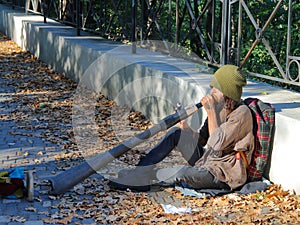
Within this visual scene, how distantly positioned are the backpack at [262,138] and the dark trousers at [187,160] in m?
0.28

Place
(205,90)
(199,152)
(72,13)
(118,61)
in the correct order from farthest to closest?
(72,13), (118,61), (205,90), (199,152)

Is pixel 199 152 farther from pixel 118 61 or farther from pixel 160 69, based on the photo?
pixel 118 61

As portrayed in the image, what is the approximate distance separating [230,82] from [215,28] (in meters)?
2.52

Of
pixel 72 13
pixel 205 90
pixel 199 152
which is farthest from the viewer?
pixel 72 13

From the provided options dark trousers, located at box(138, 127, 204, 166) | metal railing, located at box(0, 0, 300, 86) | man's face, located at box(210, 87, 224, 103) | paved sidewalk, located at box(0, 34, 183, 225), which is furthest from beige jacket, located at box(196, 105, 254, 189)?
metal railing, located at box(0, 0, 300, 86)

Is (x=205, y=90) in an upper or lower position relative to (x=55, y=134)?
upper

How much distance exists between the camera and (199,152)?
5.89 meters

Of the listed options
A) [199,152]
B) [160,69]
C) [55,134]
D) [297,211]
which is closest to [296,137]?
[297,211]

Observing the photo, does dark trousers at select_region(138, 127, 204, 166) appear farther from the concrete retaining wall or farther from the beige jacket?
the concrete retaining wall

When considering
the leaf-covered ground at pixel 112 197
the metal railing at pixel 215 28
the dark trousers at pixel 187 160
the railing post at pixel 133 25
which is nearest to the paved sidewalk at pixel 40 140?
the leaf-covered ground at pixel 112 197

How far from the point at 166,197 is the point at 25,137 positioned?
2.50 meters

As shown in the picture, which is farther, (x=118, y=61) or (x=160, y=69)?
(x=118, y=61)

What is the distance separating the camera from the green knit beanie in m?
5.39

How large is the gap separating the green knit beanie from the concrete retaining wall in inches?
15.7
